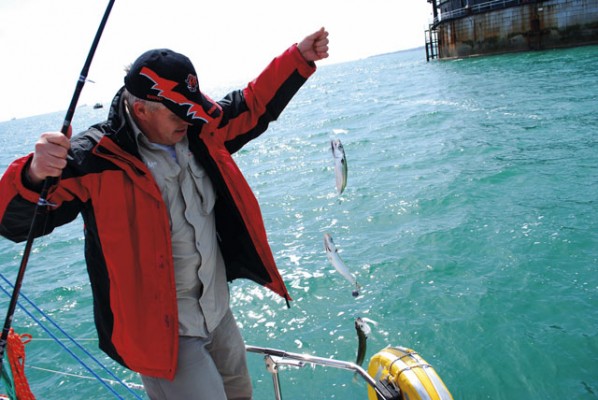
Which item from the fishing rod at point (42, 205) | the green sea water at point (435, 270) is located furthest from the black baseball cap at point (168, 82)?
the green sea water at point (435, 270)

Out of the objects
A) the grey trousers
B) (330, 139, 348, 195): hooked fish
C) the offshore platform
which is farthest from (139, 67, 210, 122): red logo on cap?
the offshore platform

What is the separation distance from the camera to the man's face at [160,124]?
2576 mm

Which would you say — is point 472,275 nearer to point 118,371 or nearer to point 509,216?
point 509,216

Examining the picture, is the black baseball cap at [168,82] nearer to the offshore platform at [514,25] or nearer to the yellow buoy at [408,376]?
the yellow buoy at [408,376]

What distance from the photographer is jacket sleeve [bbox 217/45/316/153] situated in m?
3.19

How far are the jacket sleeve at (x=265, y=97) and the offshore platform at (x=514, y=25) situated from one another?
148 feet

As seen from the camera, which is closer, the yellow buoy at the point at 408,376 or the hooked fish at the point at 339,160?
the yellow buoy at the point at 408,376

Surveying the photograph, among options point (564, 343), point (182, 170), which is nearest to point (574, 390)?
point (564, 343)

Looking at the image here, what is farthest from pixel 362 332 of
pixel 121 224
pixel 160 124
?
pixel 160 124

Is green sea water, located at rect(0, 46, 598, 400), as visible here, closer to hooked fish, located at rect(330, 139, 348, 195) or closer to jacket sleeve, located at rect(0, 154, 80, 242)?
hooked fish, located at rect(330, 139, 348, 195)

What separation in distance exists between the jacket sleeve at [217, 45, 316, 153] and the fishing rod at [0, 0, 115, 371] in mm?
897

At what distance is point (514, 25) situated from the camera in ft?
143

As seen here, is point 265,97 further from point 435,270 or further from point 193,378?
point 435,270

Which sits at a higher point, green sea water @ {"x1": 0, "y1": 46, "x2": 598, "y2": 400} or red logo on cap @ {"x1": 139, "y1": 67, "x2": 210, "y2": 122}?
red logo on cap @ {"x1": 139, "y1": 67, "x2": 210, "y2": 122}
